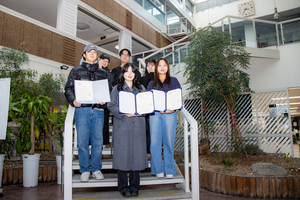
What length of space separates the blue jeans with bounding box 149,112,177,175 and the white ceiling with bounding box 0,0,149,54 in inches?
291

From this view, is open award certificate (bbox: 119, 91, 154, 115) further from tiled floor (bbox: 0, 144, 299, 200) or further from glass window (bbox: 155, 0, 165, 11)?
glass window (bbox: 155, 0, 165, 11)

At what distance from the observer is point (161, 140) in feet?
8.27

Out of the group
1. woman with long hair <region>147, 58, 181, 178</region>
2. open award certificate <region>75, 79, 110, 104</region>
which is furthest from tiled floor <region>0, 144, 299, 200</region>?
open award certificate <region>75, 79, 110, 104</region>

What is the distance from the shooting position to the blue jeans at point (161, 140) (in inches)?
97.4

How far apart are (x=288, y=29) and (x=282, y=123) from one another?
2.90 meters

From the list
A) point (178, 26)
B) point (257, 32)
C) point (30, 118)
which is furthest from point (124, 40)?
point (30, 118)

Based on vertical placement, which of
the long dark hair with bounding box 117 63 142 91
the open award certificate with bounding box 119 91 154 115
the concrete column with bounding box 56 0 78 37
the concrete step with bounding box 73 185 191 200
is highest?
the concrete column with bounding box 56 0 78 37

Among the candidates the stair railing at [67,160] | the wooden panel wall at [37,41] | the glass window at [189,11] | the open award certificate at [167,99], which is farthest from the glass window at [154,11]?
the stair railing at [67,160]

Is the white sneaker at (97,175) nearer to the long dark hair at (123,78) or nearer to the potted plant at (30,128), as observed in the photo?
the long dark hair at (123,78)

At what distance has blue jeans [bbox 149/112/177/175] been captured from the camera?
2475mm

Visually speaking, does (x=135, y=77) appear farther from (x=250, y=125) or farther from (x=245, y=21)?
(x=245, y=21)

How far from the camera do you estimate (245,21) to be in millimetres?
6418

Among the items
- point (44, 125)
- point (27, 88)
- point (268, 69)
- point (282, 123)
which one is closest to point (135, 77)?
point (44, 125)

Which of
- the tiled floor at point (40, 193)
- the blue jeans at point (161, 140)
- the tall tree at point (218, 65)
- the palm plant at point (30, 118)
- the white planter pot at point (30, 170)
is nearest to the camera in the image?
the blue jeans at point (161, 140)
